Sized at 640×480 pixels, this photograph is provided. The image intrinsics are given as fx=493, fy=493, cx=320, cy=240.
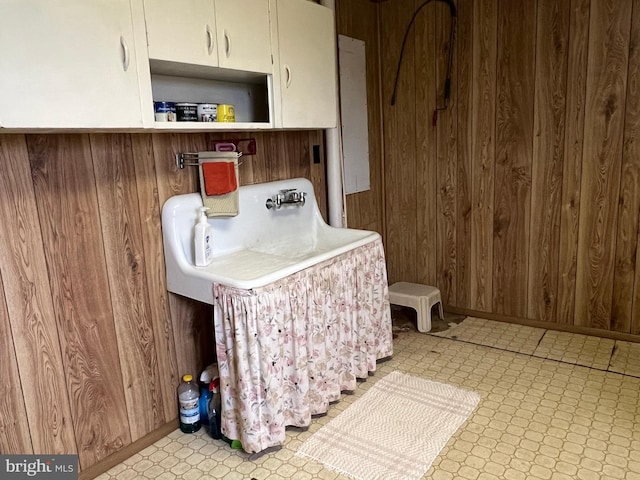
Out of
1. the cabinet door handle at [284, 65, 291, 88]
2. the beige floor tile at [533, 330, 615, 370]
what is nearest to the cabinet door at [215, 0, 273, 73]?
the cabinet door handle at [284, 65, 291, 88]

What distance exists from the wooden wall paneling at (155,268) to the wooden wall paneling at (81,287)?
0.19 metres

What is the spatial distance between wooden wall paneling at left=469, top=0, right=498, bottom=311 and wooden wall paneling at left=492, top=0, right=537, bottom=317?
4cm

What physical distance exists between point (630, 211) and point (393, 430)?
6.13 ft

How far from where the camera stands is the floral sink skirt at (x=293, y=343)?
1893mm

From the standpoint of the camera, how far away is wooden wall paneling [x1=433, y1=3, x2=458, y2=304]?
10.6 ft

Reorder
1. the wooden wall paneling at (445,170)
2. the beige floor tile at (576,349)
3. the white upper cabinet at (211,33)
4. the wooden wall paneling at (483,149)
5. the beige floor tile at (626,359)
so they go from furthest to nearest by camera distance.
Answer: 1. the wooden wall paneling at (445,170)
2. the wooden wall paneling at (483,149)
3. the beige floor tile at (576,349)
4. the beige floor tile at (626,359)
5. the white upper cabinet at (211,33)

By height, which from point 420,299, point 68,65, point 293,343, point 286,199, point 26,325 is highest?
point 68,65

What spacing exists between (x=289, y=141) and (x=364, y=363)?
129 centimetres

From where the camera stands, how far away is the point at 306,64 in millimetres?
2404

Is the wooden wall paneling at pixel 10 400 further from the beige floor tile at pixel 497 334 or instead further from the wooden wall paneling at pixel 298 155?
the beige floor tile at pixel 497 334

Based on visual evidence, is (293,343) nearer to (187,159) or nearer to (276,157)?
(187,159)

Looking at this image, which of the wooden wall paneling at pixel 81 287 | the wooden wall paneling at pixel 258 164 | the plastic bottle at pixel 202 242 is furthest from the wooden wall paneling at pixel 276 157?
the wooden wall paneling at pixel 81 287

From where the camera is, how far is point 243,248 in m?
2.42

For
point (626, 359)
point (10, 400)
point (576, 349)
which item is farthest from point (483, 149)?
point (10, 400)
